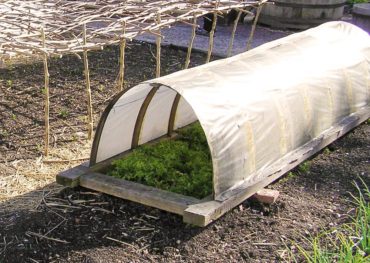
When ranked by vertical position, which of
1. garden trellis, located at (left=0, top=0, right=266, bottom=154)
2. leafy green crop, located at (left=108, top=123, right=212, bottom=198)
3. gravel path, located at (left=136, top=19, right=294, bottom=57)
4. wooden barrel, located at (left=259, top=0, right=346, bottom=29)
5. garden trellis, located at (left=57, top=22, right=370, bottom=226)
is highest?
garden trellis, located at (left=0, top=0, right=266, bottom=154)

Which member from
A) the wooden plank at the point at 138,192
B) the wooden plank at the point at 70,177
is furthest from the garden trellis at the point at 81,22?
the wooden plank at the point at 138,192

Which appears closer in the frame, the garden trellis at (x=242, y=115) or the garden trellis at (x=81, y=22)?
the garden trellis at (x=242, y=115)

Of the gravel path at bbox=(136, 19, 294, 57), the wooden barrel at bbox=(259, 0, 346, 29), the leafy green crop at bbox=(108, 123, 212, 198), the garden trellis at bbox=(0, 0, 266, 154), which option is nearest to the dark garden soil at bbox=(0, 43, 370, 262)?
the leafy green crop at bbox=(108, 123, 212, 198)

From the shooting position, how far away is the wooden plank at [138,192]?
4.04 meters

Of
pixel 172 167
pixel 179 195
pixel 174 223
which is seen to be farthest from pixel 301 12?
pixel 174 223

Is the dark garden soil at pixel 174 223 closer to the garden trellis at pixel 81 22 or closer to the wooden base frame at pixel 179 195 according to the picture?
the wooden base frame at pixel 179 195

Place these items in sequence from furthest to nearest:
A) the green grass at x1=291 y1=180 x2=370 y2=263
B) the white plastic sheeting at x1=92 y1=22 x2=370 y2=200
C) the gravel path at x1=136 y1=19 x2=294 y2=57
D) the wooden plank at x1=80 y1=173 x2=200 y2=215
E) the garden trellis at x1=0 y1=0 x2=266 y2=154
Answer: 1. the gravel path at x1=136 y1=19 x2=294 y2=57
2. the garden trellis at x1=0 y1=0 x2=266 y2=154
3. the white plastic sheeting at x1=92 y1=22 x2=370 y2=200
4. the wooden plank at x1=80 y1=173 x2=200 y2=215
5. the green grass at x1=291 y1=180 x2=370 y2=263

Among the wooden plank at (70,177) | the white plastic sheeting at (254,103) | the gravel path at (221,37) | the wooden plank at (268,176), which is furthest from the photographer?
the gravel path at (221,37)

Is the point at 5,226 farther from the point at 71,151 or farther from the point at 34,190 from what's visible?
the point at 71,151

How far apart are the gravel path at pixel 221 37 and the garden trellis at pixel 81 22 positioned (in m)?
2.07

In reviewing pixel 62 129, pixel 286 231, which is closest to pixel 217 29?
pixel 62 129

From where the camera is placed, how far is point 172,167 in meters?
4.69

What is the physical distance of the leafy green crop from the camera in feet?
14.3

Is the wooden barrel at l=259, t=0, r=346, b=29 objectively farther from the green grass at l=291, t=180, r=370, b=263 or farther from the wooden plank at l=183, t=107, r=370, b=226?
the green grass at l=291, t=180, r=370, b=263
